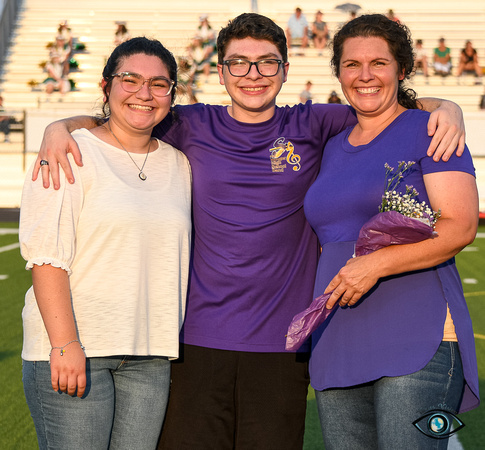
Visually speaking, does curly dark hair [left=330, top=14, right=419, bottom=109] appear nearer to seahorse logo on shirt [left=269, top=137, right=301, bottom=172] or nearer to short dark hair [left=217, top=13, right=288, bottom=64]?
short dark hair [left=217, top=13, right=288, bottom=64]

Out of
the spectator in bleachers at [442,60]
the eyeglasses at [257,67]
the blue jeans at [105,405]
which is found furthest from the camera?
the spectator in bleachers at [442,60]

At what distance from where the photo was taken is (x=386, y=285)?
2.14 meters

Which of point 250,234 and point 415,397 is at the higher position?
point 250,234

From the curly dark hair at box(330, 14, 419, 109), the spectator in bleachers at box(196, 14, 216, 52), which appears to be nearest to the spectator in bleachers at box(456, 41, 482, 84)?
the spectator in bleachers at box(196, 14, 216, 52)

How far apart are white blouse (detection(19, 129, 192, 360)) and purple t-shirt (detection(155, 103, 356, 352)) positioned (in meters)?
0.22

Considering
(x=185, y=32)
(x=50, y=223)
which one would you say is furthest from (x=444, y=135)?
(x=185, y=32)

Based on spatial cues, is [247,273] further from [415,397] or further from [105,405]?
[415,397]

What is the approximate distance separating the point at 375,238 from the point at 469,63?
1914 centimetres

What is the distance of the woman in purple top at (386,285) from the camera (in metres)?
1.99

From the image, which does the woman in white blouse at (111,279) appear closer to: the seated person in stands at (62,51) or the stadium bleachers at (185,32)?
the stadium bleachers at (185,32)

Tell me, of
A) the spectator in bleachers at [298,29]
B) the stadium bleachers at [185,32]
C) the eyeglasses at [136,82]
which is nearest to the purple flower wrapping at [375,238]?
the eyeglasses at [136,82]

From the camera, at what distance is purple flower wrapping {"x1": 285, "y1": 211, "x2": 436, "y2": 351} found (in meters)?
1.92

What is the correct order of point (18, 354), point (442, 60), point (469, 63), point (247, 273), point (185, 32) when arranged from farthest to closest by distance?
1. point (185, 32)
2. point (442, 60)
3. point (469, 63)
4. point (18, 354)
5. point (247, 273)

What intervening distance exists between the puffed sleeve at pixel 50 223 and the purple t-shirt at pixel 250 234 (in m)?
0.57
